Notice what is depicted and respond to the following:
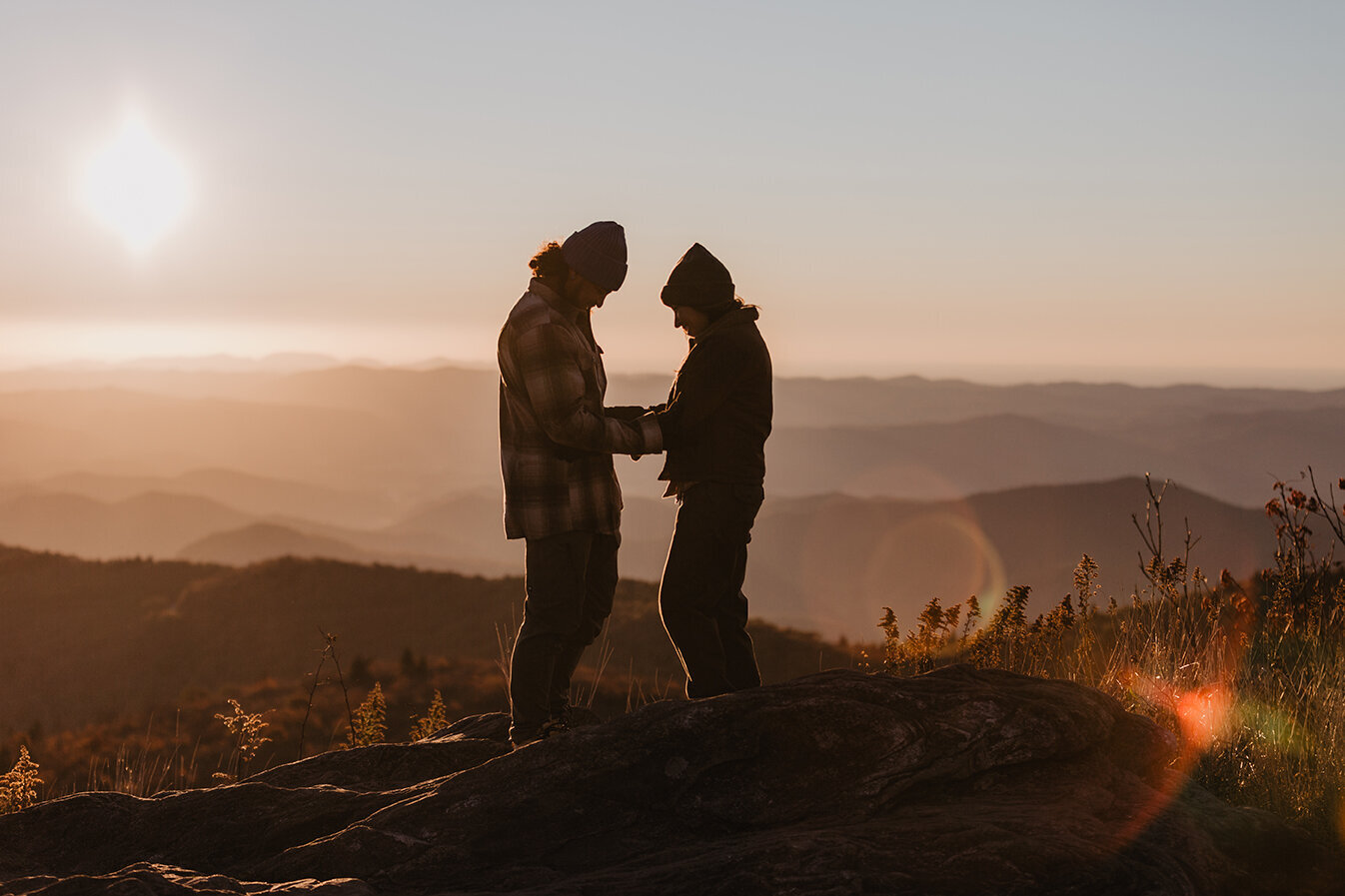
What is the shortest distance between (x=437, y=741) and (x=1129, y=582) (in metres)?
5.09

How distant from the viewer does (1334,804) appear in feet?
16.1

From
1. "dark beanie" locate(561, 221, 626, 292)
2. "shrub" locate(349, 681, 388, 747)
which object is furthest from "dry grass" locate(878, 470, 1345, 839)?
"shrub" locate(349, 681, 388, 747)

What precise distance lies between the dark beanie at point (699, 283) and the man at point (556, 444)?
309 millimetres

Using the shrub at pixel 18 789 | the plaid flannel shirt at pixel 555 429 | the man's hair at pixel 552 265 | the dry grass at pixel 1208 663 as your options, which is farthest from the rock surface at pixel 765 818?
the man's hair at pixel 552 265

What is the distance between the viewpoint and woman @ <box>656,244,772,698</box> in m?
5.14

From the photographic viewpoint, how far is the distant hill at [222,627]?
38.3 m

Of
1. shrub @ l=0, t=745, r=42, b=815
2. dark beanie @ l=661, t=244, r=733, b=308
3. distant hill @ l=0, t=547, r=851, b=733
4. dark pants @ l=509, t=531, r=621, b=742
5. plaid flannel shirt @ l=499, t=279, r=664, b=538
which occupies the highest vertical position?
dark beanie @ l=661, t=244, r=733, b=308

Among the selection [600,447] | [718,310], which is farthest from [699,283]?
[600,447]

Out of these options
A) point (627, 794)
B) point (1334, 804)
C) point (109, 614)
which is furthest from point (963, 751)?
point (109, 614)

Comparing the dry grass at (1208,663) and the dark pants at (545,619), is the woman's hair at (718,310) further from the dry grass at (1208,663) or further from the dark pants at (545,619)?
the dry grass at (1208,663)

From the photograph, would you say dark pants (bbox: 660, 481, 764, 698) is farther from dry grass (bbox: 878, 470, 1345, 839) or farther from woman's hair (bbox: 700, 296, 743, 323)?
dry grass (bbox: 878, 470, 1345, 839)

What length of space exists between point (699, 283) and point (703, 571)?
4.66 feet

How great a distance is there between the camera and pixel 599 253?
200 inches

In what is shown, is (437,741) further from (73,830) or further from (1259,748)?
(1259,748)
